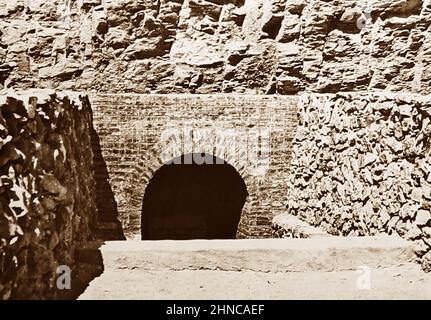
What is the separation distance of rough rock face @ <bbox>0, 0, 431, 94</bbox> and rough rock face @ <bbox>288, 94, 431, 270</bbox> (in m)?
1.53

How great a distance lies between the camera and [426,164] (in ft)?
14.5

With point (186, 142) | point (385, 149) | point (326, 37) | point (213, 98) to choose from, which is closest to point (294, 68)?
point (326, 37)

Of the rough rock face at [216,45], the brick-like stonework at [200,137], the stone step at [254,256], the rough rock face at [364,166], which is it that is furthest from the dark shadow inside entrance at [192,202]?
the stone step at [254,256]

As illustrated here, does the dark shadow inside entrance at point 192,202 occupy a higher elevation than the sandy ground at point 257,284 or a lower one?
lower

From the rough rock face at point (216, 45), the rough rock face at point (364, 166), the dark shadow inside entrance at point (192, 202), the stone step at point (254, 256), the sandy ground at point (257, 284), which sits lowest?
the dark shadow inside entrance at point (192, 202)

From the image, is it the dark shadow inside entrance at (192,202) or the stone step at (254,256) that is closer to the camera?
the stone step at (254,256)

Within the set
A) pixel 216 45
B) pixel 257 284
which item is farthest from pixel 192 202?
pixel 257 284

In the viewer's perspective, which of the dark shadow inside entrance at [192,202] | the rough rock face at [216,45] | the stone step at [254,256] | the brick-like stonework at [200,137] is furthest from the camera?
the dark shadow inside entrance at [192,202]

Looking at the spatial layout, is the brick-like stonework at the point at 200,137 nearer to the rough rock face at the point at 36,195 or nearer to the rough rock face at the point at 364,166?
the rough rock face at the point at 364,166

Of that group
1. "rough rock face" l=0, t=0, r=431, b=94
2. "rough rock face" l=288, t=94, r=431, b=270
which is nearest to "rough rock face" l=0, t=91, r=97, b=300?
"rough rock face" l=288, t=94, r=431, b=270

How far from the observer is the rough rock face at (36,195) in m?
3.07

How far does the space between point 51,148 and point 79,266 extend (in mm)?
1155

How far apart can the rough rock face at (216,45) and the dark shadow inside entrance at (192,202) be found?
163cm

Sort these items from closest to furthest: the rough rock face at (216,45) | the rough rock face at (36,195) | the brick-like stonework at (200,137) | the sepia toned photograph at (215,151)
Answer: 1. the rough rock face at (36,195)
2. the sepia toned photograph at (215,151)
3. the brick-like stonework at (200,137)
4. the rough rock face at (216,45)
